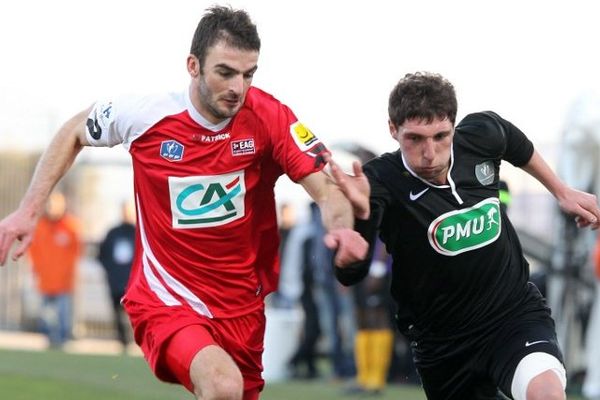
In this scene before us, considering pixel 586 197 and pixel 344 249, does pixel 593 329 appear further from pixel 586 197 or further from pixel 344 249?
pixel 344 249

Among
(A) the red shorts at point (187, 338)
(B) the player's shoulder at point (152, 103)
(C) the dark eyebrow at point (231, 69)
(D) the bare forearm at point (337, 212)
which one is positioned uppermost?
(C) the dark eyebrow at point (231, 69)

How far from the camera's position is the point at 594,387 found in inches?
488

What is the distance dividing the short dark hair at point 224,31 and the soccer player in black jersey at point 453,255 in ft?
2.63

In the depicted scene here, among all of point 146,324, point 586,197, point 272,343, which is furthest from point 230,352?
point 272,343

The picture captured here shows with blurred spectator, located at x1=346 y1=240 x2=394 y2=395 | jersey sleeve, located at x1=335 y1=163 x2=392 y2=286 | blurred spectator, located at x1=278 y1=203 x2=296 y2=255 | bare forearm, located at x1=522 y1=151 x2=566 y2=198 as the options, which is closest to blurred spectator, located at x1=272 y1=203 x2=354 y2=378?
blurred spectator, located at x1=278 y1=203 x2=296 y2=255

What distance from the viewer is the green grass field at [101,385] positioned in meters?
12.8

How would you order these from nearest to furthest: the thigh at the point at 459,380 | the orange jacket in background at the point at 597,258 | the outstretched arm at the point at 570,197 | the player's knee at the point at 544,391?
the player's knee at the point at 544,391 < the thigh at the point at 459,380 < the outstretched arm at the point at 570,197 < the orange jacket in background at the point at 597,258

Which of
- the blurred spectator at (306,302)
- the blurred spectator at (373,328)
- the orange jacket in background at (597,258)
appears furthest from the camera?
the blurred spectator at (306,302)

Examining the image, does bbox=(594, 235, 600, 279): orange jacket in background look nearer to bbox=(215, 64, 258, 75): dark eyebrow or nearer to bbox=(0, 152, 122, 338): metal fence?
bbox=(215, 64, 258, 75): dark eyebrow

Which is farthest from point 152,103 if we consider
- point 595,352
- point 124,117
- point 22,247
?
point 595,352

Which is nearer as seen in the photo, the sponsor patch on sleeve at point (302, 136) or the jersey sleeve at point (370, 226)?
the jersey sleeve at point (370, 226)

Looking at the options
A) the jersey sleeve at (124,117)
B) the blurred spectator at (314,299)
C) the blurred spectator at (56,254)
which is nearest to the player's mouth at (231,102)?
the jersey sleeve at (124,117)

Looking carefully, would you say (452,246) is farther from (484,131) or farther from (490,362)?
(484,131)

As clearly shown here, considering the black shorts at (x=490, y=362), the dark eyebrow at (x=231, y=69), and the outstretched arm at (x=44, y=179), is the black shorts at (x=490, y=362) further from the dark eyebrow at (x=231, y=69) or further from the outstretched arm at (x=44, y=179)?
the outstretched arm at (x=44, y=179)
